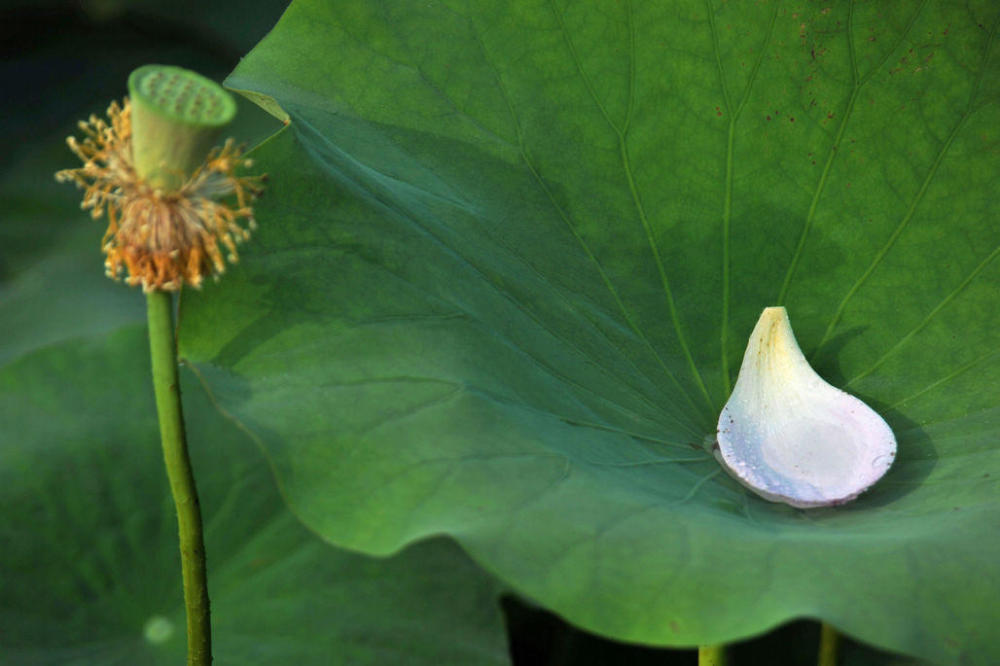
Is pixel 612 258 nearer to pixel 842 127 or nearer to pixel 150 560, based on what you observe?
pixel 842 127

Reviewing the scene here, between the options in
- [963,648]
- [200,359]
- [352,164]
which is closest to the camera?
[963,648]

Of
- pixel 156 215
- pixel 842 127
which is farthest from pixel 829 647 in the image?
pixel 156 215

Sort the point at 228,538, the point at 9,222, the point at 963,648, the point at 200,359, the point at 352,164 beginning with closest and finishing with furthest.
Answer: the point at 963,648 < the point at 200,359 < the point at 352,164 < the point at 228,538 < the point at 9,222

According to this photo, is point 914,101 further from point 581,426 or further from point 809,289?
point 581,426

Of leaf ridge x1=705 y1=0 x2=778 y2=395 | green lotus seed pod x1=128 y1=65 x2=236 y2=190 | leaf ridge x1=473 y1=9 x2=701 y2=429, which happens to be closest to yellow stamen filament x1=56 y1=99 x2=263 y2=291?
green lotus seed pod x1=128 y1=65 x2=236 y2=190

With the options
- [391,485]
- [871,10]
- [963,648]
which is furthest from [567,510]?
[871,10]
